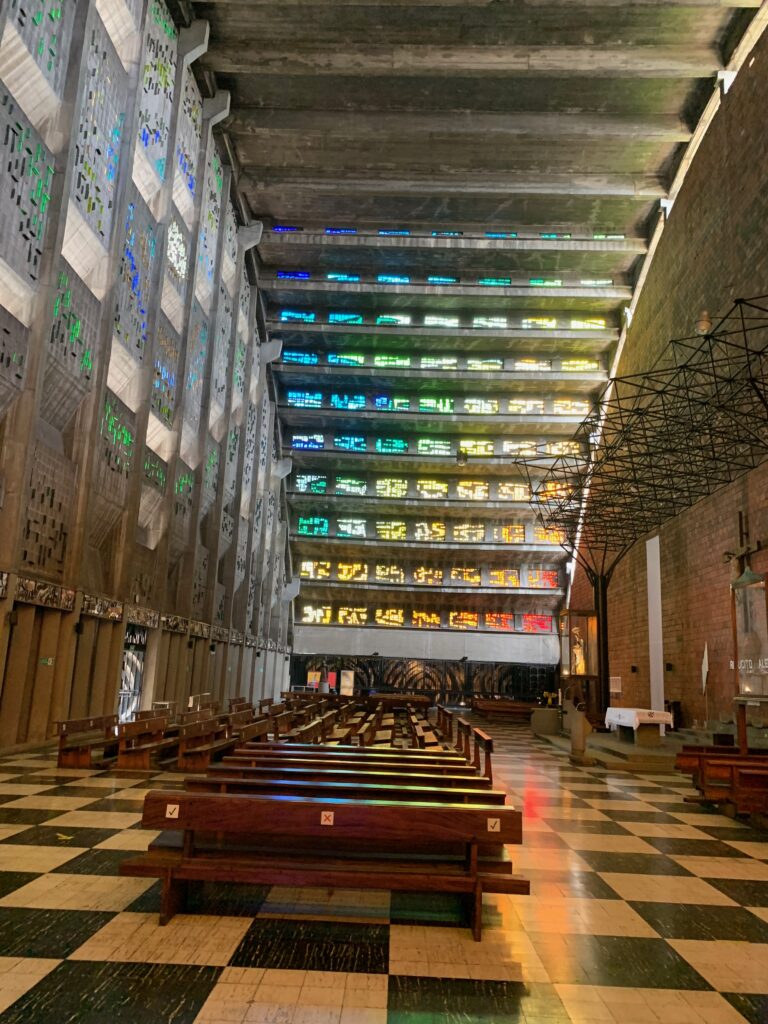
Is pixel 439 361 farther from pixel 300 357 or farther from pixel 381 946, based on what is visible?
pixel 381 946

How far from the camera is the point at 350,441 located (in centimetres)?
3356

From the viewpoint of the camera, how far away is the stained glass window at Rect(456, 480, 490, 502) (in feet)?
111

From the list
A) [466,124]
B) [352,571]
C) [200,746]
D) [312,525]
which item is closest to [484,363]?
[312,525]

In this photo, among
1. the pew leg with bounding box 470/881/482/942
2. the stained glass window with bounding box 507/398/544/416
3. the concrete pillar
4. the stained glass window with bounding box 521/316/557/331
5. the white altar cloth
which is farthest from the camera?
the stained glass window with bounding box 507/398/544/416

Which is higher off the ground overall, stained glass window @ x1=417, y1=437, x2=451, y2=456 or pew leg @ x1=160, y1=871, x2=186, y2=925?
stained glass window @ x1=417, y1=437, x2=451, y2=456

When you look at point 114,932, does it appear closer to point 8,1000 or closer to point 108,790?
point 8,1000

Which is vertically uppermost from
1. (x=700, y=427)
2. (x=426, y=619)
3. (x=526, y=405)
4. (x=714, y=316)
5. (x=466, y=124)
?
(x=466, y=124)

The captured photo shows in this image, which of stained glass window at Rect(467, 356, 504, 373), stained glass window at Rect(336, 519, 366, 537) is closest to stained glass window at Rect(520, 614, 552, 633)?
stained glass window at Rect(336, 519, 366, 537)

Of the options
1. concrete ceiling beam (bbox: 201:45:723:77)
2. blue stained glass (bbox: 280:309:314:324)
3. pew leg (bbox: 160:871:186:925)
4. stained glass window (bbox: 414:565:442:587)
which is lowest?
pew leg (bbox: 160:871:186:925)

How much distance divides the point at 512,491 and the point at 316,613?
10952 millimetres

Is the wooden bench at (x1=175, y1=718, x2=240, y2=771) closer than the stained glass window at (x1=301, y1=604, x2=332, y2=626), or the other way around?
the wooden bench at (x1=175, y1=718, x2=240, y2=771)

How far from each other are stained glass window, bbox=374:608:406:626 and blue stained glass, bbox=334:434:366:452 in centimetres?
775

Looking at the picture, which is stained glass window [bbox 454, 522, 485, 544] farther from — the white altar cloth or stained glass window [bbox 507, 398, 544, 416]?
the white altar cloth

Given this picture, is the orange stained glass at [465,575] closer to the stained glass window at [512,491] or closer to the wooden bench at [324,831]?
the stained glass window at [512,491]
